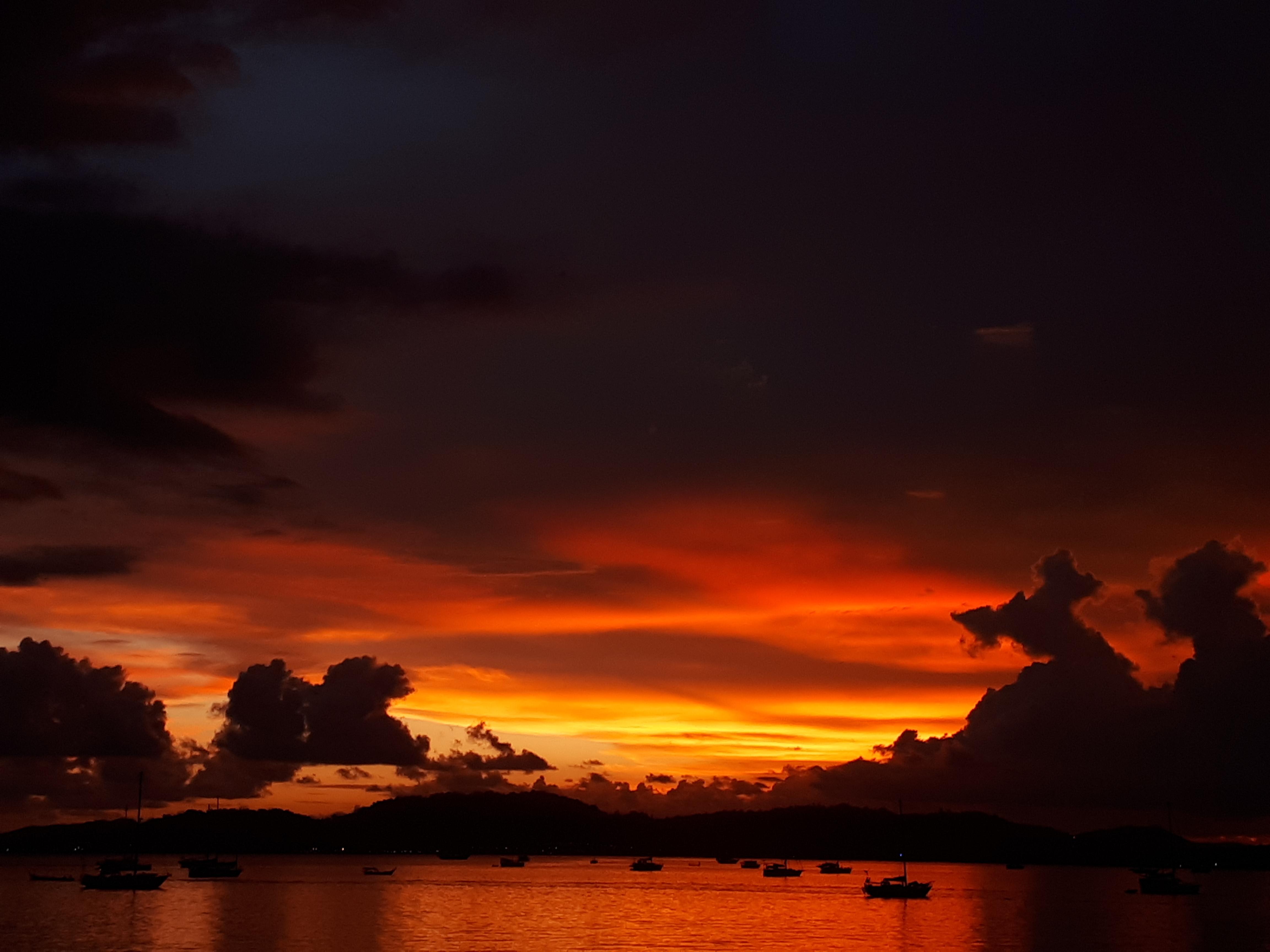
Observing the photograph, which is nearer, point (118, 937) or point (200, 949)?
point (200, 949)

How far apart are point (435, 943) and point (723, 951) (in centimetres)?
3665

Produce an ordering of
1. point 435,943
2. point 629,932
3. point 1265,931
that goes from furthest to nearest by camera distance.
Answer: point 1265,931
point 629,932
point 435,943

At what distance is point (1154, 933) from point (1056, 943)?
87.6ft

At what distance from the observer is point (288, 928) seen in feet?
600

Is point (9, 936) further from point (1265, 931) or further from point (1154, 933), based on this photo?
point (1265, 931)

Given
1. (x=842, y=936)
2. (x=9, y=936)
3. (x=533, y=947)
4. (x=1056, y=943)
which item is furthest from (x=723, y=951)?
(x=9, y=936)

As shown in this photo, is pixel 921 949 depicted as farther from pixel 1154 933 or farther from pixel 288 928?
pixel 288 928

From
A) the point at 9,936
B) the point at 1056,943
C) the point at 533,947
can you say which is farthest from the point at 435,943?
the point at 1056,943

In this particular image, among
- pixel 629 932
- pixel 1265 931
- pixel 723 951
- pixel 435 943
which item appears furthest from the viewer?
pixel 1265 931

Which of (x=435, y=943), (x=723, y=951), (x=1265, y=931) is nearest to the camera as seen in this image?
(x=723, y=951)

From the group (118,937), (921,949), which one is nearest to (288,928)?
(118,937)

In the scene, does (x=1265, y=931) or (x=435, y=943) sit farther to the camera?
(x=1265, y=931)

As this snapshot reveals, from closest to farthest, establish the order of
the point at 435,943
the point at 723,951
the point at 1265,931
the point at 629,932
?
1. the point at 723,951
2. the point at 435,943
3. the point at 629,932
4. the point at 1265,931

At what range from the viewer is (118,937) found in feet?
530
